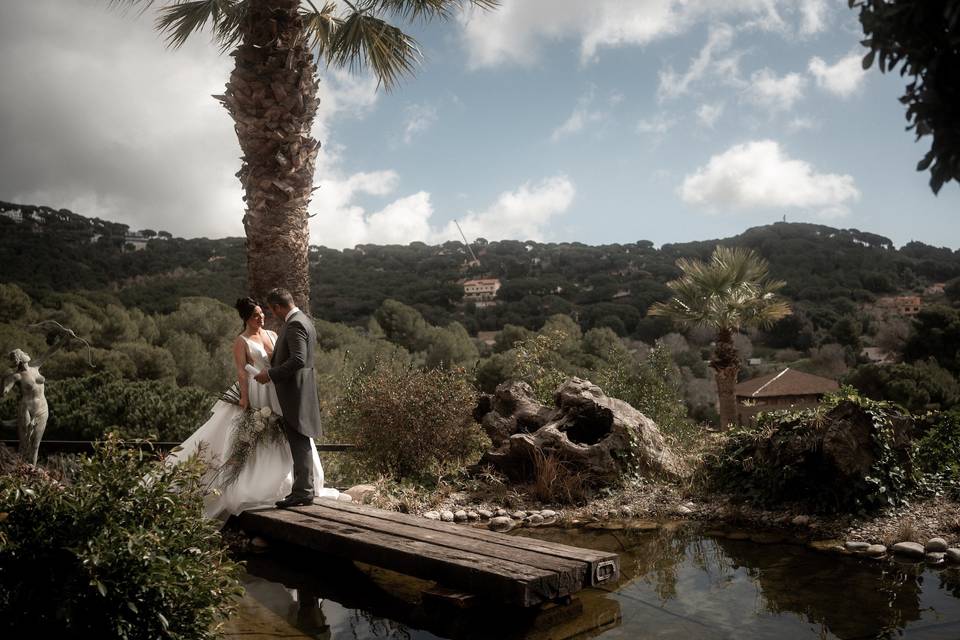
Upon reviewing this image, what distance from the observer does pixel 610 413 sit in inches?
324

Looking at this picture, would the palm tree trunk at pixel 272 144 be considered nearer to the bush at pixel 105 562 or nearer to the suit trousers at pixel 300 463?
the suit trousers at pixel 300 463

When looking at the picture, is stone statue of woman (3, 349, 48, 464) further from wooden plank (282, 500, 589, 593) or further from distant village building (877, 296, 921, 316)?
distant village building (877, 296, 921, 316)

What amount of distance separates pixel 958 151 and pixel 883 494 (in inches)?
206

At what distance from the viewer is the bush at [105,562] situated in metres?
3.16

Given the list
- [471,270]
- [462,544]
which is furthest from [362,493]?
[471,270]

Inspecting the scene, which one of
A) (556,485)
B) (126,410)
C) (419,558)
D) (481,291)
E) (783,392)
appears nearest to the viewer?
(419,558)

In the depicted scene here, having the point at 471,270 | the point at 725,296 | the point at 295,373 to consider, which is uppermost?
the point at 471,270

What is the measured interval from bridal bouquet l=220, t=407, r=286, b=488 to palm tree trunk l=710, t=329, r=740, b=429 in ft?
36.2

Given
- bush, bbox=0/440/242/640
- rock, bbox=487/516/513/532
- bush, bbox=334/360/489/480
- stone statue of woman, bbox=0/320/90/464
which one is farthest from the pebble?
stone statue of woman, bbox=0/320/90/464

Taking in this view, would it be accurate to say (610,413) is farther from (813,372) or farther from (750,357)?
(750,357)

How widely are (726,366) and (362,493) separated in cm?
1035

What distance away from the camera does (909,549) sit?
5.51 metres

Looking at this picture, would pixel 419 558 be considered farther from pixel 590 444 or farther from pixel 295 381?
pixel 590 444

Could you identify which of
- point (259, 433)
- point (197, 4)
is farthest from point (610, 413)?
point (197, 4)
